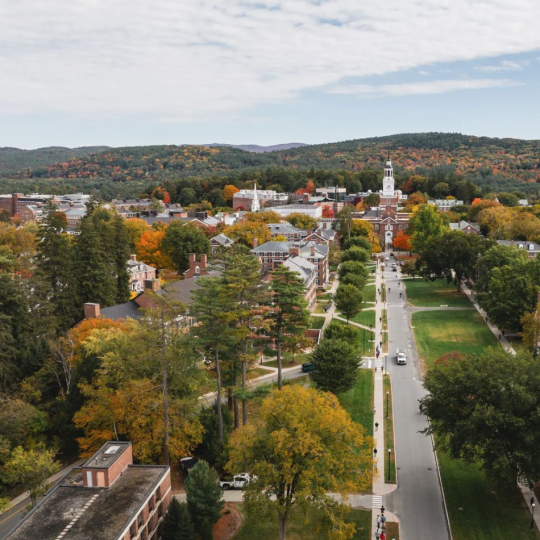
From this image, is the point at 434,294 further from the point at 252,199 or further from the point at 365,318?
the point at 252,199

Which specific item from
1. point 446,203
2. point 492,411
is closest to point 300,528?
point 492,411

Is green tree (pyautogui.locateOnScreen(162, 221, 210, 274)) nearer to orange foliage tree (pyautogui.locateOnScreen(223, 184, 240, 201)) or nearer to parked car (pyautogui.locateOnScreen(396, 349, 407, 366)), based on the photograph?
parked car (pyautogui.locateOnScreen(396, 349, 407, 366))

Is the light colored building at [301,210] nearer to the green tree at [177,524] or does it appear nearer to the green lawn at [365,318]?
the green lawn at [365,318]

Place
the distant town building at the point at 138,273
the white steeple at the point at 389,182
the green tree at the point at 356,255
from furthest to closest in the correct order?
the white steeple at the point at 389,182 → the green tree at the point at 356,255 → the distant town building at the point at 138,273

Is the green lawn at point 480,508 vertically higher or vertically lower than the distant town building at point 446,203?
lower

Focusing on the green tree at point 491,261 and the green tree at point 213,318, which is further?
the green tree at point 491,261

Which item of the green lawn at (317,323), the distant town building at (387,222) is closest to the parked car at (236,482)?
the green lawn at (317,323)

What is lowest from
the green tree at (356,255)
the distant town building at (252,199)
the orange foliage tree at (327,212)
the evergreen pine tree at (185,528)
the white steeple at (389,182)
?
the evergreen pine tree at (185,528)

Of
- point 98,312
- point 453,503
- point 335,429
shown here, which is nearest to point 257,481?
point 335,429
